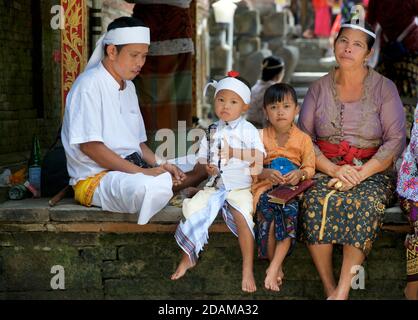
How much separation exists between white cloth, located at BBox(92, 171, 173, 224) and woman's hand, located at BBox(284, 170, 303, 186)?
2.26 feet

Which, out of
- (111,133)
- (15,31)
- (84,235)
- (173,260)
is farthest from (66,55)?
(15,31)

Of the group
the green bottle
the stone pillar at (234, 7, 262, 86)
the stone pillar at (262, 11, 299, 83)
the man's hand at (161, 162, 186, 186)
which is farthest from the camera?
the stone pillar at (262, 11, 299, 83)

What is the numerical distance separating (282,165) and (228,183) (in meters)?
0.35

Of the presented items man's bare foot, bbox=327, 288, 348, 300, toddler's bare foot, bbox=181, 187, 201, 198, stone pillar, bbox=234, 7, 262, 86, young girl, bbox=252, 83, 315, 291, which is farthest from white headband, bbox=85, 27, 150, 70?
stone pillar, bbox=234, 7, 262, 86

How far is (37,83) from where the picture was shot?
7.89 metres

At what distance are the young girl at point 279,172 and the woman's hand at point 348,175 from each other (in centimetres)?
17

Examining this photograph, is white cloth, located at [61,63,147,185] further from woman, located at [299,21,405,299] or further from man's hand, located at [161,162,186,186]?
woman, located at [299,21,405,299]

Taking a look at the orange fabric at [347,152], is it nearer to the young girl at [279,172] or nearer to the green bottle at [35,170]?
the young girl at [279,172]

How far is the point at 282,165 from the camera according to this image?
13.1 feet

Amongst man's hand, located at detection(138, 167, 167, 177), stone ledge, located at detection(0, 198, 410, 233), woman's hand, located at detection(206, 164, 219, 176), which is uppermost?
woman's hand, located at detection(206, 164, 219, 176)

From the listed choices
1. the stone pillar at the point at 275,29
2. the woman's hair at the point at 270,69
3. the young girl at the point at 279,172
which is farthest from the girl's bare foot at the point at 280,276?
the stone pillar at the point at 275,29

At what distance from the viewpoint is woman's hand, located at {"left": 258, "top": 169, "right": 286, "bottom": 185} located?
380cm

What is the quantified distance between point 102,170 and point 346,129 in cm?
156

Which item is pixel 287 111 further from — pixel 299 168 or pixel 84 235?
pixel 84 235
